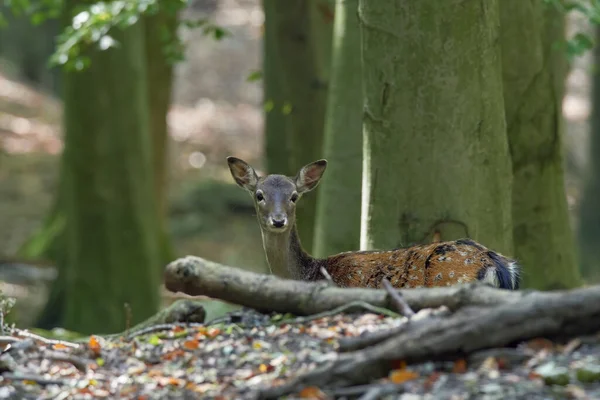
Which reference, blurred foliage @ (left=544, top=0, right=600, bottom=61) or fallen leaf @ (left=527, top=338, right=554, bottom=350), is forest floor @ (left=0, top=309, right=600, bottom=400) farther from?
Result: blurred foliage @ (left=544, top=0, right=600, bottom=61)

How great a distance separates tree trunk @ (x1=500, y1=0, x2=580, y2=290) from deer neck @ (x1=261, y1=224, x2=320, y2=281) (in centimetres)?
221

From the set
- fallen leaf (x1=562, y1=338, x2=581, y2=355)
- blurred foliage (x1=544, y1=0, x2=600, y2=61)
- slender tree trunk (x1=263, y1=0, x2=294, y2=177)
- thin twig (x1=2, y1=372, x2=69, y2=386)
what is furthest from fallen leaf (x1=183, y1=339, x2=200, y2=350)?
slender tree trunk (x1=263, y1=0, x2=294, y2=177)

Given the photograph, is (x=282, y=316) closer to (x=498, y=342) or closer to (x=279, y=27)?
(x=498, y=342)

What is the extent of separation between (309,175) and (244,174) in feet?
1.62

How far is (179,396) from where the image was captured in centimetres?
465

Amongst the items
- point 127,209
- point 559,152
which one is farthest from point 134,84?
point 559,152

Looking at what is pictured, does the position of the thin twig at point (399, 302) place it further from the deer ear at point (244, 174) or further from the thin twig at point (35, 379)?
the deer ear at point (244, 174)

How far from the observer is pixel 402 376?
435 centimetres

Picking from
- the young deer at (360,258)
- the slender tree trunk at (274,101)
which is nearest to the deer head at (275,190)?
the young deer at (360,258)

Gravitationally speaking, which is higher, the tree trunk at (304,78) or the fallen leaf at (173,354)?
the tree trunk at (304,78)

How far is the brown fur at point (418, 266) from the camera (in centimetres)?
620

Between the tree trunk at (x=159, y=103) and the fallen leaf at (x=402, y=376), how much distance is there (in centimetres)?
1158

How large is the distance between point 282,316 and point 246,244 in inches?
575

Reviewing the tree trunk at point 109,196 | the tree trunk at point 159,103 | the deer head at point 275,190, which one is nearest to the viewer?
the deer head at point 275,190
